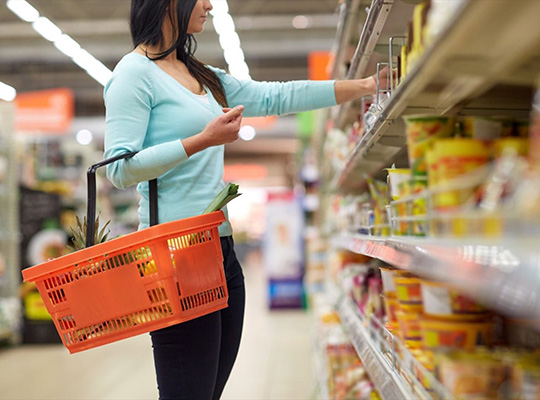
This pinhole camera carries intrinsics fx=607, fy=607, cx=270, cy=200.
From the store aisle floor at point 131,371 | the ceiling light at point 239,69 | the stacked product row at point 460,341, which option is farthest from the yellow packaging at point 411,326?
the ceiling light at point 239,69

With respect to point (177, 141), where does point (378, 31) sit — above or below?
above

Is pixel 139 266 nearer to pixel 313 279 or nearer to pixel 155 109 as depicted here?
pixel 155 109

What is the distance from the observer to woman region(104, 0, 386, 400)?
1584mm

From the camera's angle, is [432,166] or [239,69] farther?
[239,69]

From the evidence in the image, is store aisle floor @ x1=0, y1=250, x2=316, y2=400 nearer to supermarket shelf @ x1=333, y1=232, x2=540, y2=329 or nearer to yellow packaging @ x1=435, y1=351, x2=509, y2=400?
yellow packaging @ x1=435, y1=351, x2=509, y2=400

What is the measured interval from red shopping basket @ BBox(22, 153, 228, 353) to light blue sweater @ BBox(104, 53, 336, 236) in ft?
0.22

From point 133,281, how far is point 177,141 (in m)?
0.38

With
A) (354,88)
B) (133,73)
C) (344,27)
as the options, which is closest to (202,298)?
(133,73)

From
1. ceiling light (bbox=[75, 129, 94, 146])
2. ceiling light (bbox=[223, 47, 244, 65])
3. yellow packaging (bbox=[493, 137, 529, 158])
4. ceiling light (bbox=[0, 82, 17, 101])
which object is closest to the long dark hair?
yellow packaging (bbox=[493, 137, 529, 158])

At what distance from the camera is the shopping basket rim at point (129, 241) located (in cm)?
148

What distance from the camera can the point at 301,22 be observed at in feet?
37.9

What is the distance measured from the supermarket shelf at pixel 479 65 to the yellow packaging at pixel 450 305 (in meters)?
0.39

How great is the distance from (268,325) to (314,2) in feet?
21.2

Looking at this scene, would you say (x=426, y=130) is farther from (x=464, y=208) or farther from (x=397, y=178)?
(x=397, y=178)
